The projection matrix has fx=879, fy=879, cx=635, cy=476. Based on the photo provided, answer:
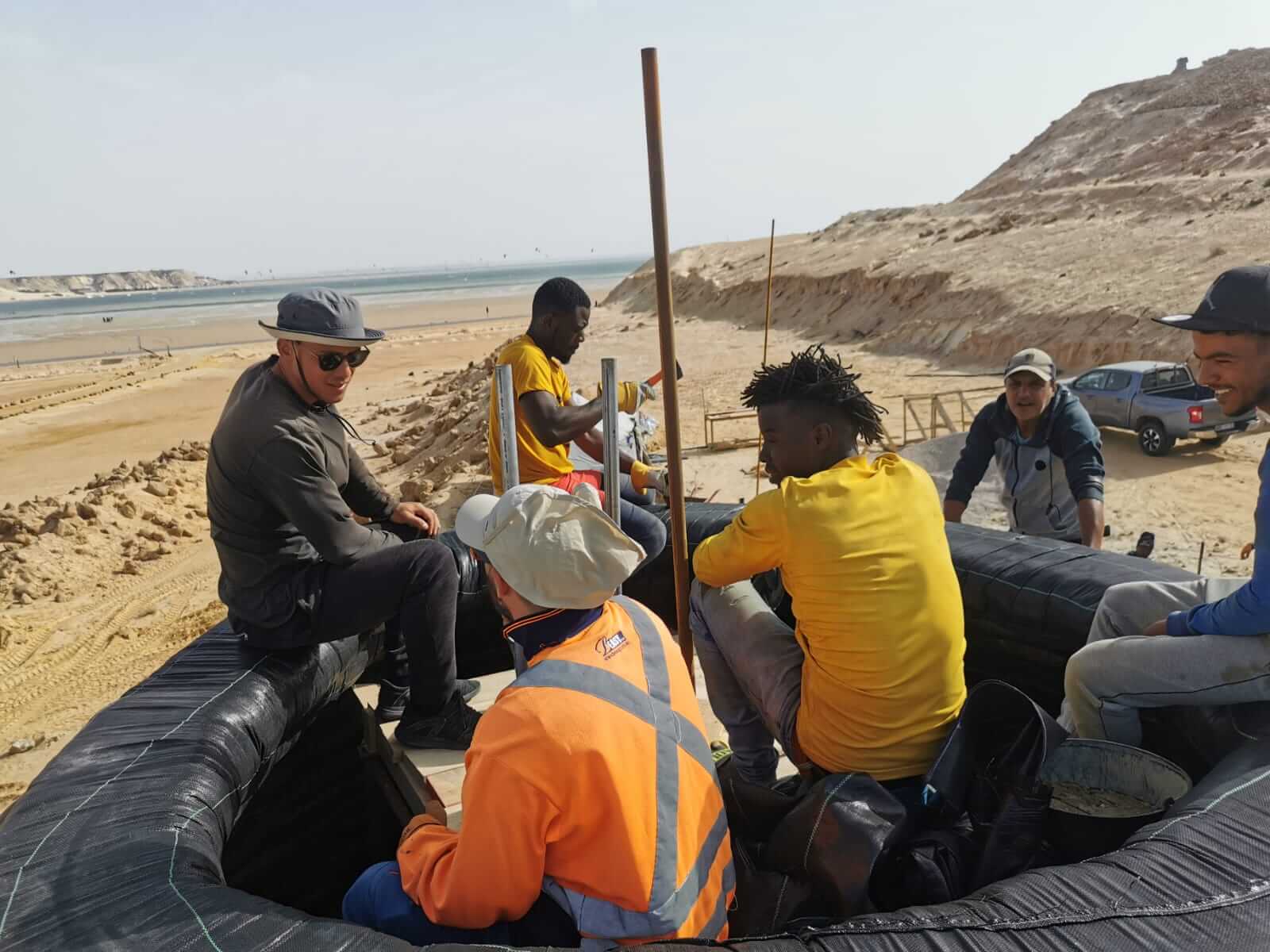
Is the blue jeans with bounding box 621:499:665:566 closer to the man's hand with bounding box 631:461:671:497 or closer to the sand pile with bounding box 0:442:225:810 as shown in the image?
the man's hand with bounding box 631:461:671:497

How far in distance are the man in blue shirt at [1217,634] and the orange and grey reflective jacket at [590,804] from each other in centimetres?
120

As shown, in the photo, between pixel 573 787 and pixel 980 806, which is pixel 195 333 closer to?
pixel 980 806

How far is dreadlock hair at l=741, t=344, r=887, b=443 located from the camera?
2645 millimetres

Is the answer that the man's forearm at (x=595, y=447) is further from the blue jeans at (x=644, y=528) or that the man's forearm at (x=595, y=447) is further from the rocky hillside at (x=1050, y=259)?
the rocky hillside at (x=1050, y=259)

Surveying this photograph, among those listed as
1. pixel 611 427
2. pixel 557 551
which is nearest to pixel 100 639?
pixel 611 427

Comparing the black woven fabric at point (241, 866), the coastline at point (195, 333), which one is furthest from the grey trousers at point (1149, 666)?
the coastline at point (195, 333)

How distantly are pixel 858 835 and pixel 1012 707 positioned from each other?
0.59 meters

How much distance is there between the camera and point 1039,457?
405 cm

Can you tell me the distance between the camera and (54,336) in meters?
45.7

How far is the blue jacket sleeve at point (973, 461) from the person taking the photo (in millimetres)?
4246

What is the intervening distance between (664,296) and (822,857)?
167 cm

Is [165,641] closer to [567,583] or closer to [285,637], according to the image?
[285,637]

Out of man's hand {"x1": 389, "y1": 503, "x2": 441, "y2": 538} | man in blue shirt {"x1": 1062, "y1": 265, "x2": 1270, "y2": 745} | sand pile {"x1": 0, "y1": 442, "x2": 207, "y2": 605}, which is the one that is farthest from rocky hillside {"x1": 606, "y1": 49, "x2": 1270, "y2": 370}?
sand pile {"x1": 0, "y1": 442, "x2": 207, "y2": 605}

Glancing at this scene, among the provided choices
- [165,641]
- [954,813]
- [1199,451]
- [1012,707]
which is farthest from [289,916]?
[1199,451]
